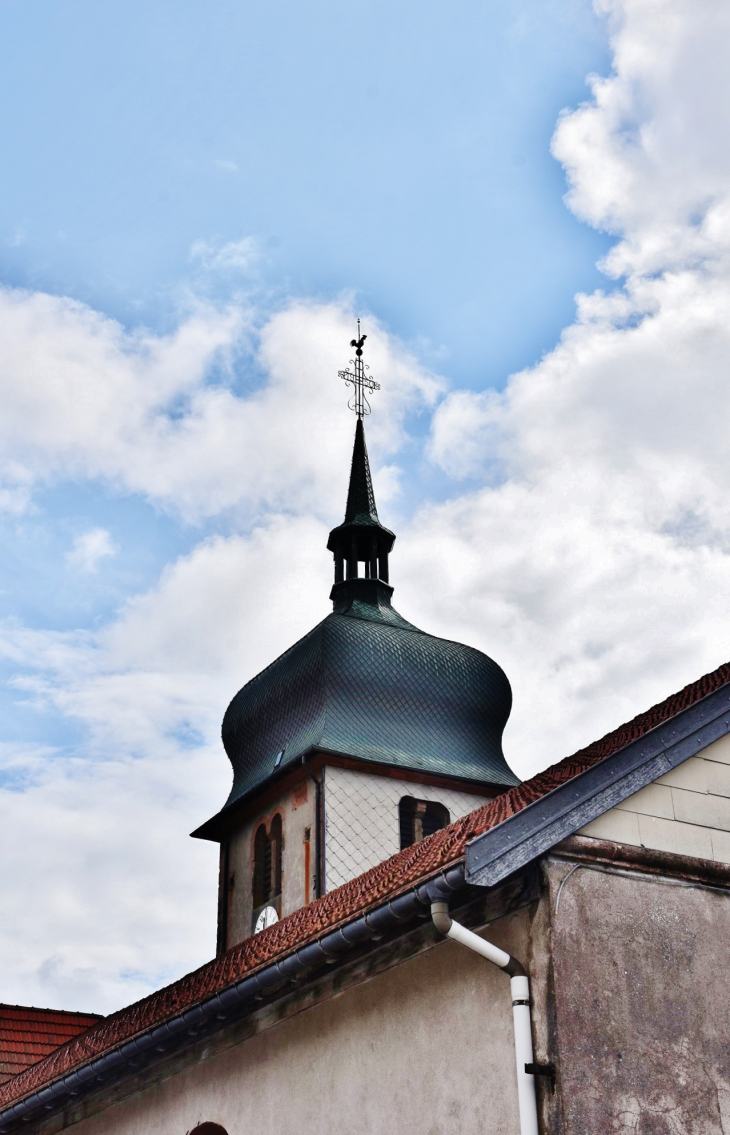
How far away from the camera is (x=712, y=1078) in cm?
748

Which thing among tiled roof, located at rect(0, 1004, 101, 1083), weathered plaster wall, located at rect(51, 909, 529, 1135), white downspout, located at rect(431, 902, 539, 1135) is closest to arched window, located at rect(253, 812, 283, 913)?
tiled roof, located at rect(0, 1004, 101, 1083)

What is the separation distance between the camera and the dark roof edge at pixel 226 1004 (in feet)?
24.6

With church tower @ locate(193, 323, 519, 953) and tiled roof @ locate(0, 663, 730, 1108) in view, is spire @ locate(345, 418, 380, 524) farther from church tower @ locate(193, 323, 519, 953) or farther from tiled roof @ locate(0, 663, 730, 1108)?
tiled roof @ locate(0, 663, 730, 1108)

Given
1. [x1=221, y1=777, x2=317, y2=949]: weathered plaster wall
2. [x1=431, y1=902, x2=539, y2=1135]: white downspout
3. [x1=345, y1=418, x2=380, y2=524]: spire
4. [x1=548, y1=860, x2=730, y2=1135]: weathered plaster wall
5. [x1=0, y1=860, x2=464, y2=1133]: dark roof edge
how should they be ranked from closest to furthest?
[x1=431, y1=902, x2=539, y2=1135]: white downspout
[x1=548, y1=860, x2=730, y2=1135]: weathered plaster wall
[x1=0, y1=860, x2=464, y2=1133]: dark roof edge
[x1=221, y1=777, x2=317, y2=949]: weathered plaster wall
[x1=345, y1=418, x2=380, y2=524]: spire

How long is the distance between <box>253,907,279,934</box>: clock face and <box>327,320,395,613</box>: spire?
19.3 ft

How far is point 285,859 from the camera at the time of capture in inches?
899

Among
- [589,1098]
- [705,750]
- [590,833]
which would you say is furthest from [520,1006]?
[705,750]

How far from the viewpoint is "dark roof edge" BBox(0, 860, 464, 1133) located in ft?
24.6

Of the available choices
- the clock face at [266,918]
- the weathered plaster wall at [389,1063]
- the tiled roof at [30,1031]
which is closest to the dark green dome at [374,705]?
the clock face at [266,918]

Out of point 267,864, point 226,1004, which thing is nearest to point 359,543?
point 267,864

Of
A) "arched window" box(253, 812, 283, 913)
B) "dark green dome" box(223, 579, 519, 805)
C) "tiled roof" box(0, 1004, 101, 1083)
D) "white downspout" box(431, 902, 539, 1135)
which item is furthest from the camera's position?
"dark green dome" box(223, 579, 519, 805)

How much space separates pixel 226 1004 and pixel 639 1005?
290 cm

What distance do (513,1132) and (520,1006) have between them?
2.01 feet

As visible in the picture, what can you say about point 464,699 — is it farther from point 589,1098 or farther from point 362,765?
point 589,1098
